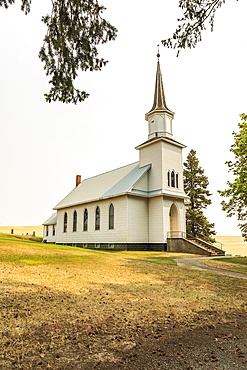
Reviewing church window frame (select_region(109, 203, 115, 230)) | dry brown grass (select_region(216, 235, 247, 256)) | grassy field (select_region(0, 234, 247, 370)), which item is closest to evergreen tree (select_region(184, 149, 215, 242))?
dry brown grass (select_region(216, 235, 247, 256))

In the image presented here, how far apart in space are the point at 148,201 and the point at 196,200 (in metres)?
9.99

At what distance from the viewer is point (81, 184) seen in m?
44.2

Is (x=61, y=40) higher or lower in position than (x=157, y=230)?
higher

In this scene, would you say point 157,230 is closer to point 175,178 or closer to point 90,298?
point 175,178

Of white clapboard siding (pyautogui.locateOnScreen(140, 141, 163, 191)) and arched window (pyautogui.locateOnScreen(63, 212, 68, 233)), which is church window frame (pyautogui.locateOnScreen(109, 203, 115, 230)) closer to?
white clapboard siding (pyautogui.locateOnScreen(140, 141, 163, 191))

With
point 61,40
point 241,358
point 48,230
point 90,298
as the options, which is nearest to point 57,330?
point 90,298

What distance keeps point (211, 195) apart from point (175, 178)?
912 cm

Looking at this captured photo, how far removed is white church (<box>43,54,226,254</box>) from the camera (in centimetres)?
2800

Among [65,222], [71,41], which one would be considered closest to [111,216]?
[65,222]

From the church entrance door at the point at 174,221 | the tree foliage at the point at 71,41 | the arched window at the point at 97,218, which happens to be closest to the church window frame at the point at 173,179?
the church entrance door at the point at 174,221

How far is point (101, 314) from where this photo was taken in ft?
19.1

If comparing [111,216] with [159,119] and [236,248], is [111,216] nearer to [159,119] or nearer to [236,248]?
[159,119]

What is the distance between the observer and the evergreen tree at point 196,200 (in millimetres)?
35594

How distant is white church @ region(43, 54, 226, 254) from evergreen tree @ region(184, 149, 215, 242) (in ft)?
19.4
